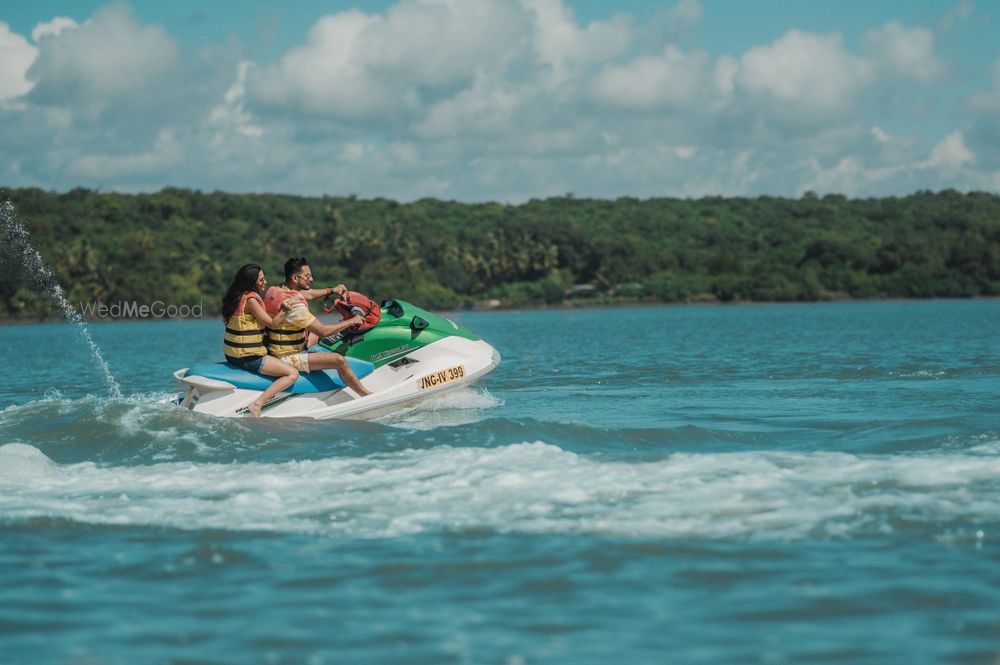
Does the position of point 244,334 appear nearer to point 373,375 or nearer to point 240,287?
point 240,287

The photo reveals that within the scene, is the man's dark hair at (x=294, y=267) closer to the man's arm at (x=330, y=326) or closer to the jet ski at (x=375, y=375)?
the man's arm at (x=330, y=326)

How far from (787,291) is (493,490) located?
95990 millimetres

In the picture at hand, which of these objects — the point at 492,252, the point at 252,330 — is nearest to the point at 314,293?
the point at 252,330

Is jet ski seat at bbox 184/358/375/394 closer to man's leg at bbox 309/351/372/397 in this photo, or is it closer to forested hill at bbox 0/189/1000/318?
man's leg at bbox 309/351/372/397

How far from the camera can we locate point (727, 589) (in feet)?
15.4

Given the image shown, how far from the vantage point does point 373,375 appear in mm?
10812

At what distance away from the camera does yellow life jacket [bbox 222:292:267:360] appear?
9.84 meters

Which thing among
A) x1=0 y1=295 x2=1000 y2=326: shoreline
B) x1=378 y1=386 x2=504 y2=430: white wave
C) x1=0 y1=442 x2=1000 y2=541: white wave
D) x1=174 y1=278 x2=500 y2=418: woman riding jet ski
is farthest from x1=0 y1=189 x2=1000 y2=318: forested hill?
x1=0 y1=442 x2=1000 y2=541: white wave

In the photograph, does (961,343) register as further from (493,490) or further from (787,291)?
(787,291)

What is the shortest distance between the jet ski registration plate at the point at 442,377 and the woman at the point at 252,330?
138 centimetres

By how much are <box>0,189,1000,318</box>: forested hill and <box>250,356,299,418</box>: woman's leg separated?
248 feet

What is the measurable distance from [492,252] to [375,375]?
97.3 metres

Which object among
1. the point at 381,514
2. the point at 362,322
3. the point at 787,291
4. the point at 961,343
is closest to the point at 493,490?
the point at 381,514

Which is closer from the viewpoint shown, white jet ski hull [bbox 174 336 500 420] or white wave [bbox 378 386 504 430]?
white jet ski hull [bbox 174 336 500 420]
